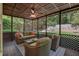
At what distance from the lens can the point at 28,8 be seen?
246 cm

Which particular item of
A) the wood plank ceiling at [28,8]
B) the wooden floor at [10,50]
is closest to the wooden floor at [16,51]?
the wooden floor at [10,50]

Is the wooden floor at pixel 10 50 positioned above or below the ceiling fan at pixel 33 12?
below

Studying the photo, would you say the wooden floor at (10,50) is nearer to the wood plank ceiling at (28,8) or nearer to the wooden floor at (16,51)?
the wooden floor at (16,51)

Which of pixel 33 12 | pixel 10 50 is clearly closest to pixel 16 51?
pixel 10 50

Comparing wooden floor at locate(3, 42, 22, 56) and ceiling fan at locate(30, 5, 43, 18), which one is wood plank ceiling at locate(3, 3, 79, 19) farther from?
wooden floor at locate(3, 42, 22, 56)

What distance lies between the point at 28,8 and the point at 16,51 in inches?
42.3

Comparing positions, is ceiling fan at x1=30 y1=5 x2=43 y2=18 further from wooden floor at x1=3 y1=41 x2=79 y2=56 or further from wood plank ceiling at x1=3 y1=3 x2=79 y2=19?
wooden floor at x1=3 y1=41 x2=79 y2=56

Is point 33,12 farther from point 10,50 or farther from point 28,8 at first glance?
point 10,50

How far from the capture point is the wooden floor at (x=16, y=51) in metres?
2.47

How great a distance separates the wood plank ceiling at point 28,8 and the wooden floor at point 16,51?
28.3 inches

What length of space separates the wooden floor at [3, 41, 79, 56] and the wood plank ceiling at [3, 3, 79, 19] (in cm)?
72

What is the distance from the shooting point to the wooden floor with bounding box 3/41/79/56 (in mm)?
2473

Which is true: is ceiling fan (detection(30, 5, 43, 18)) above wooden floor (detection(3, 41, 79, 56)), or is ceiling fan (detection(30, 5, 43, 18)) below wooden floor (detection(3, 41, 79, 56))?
above

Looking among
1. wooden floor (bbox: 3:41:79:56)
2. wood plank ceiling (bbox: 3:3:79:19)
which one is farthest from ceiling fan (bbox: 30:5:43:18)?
wooden floor (bbox: 3:41:79:56)
